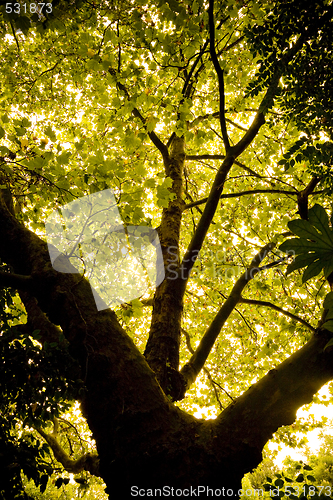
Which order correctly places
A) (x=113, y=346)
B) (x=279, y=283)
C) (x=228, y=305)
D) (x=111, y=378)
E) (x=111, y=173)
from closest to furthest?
(x=111, y=378) < (x=113, y=346) < (x=111, y=173) < (x=228, y=305) < (x=279, y=283)

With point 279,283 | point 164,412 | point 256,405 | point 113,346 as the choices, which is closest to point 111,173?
point 113,346

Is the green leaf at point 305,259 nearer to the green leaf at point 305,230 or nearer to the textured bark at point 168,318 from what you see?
the green leaf at point 305,230

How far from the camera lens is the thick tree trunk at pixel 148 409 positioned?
73.2 inches

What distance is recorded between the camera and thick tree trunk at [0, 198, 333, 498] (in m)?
1.86

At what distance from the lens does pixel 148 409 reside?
6.61 feet

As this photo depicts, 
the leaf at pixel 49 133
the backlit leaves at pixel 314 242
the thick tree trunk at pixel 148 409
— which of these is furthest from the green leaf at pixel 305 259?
the leaf at pixel 49 133

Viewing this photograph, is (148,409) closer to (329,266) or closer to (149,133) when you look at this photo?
(329,266)

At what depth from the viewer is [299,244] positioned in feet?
3.96

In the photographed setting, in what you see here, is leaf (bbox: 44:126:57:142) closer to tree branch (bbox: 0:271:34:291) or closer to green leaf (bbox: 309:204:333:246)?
tree branch (bbox: 0:271:34:291)

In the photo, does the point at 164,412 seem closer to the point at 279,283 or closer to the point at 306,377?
the point at 306,377

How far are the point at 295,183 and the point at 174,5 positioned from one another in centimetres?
411

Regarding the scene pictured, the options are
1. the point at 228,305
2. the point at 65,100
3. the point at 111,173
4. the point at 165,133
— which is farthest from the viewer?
the point at 165,133

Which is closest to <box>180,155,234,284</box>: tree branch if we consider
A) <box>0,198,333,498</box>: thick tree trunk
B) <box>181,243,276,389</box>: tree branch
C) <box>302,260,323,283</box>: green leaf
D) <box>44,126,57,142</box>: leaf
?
<box>181,243,276,389</box>: tree branch

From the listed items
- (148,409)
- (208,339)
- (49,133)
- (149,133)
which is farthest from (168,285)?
(149,133)
